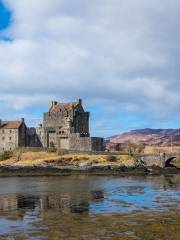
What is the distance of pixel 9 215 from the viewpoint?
96.8 feet

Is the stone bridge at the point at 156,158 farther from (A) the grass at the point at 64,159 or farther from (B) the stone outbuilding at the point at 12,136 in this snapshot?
(B) the stone outbuilding at the point at 12,136

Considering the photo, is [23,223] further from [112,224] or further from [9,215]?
[112,224]

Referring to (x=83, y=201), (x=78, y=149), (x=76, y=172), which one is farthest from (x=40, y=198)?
(x=78, y=149)

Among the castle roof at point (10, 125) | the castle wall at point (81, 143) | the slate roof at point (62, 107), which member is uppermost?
the slate roof at point (62, 107)

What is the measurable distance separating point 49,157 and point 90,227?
2445 inches

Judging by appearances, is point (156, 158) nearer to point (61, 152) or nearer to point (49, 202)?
point (61, 152)

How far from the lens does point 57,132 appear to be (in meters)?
102

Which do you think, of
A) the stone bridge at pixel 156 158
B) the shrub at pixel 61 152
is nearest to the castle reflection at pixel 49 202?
the stone bridge at pixel 156 158

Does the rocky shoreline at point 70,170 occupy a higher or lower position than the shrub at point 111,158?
lower

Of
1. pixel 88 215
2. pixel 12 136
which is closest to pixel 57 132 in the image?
pixel 12 136

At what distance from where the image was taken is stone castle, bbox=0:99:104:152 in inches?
3841

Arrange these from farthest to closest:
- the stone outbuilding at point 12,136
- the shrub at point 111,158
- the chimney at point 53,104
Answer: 1. the chimney at point 53,104
2. the stone outbuilding at point 12,136
3. the shrub at point 111,158

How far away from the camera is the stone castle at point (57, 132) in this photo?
9756 cm

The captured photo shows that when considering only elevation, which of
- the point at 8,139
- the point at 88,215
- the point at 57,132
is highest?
the point at 57,132
